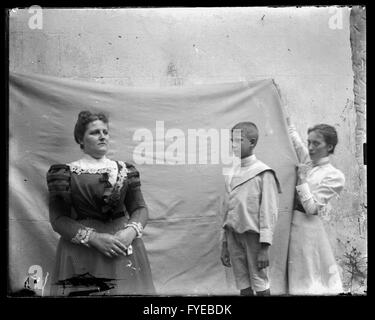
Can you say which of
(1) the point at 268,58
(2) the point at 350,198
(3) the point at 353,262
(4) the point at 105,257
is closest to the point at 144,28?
(1) the point at 268,58

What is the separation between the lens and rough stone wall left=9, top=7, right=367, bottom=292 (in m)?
3.96

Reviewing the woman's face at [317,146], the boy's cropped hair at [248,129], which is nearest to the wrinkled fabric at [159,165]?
the boy's cropped hair at [248,129]

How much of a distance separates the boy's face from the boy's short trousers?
508mm

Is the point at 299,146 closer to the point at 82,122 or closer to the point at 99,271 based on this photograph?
the point at 82,122

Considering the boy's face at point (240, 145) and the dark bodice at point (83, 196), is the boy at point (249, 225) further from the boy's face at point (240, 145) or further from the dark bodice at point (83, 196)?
the dark bodice at point (83, 196)

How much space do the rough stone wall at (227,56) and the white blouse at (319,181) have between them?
2.1 inches

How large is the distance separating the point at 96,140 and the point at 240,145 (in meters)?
0.94

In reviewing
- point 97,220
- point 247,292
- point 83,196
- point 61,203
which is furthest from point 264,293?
point 61,203

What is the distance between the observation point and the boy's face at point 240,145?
3943mm

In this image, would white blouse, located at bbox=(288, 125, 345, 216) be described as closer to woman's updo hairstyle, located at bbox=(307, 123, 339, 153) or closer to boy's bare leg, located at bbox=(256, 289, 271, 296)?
woman's updo hairstyle, located at bbox=(307, 123, 339, 153)

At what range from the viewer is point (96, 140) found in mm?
3900

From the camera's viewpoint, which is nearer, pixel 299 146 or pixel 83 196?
pixel 83 196

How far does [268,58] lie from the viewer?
157 inches

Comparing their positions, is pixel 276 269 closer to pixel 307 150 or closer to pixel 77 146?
pixel 307 150
